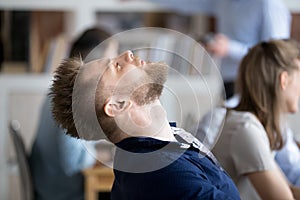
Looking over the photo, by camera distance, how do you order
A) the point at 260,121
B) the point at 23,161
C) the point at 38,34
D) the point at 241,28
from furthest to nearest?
the point at 38,34 < the point at 241,28 < the point at 23,161 < the point at 260,121

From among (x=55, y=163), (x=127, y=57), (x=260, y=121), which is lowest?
(x=55, y=163)

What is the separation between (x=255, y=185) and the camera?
6.24ft

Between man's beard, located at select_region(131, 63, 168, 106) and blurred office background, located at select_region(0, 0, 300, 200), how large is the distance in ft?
9.63

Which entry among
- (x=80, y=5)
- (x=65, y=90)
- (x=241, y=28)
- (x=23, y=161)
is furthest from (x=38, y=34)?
(x=65, y=90)

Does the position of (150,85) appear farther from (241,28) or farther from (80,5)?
(80,5)

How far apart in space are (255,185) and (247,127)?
17 centimetres

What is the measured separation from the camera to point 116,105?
1.25 meters

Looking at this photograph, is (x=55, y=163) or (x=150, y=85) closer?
(x=150, y=85)

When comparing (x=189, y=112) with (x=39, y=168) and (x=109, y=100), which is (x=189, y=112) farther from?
(x=39, y=168)

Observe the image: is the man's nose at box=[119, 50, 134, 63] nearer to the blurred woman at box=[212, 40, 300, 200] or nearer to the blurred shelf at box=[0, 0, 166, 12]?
the blurred woman at box=[212, 40, 300, 200]

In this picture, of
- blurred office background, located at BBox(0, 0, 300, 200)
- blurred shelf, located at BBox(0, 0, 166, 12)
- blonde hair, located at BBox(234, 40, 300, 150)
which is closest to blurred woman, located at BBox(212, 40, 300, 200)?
blonde hair, located at BBox(234, 40, 300, 150)

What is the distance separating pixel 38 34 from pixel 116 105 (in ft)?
10.6

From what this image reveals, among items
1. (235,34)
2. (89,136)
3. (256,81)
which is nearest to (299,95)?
(256,81)

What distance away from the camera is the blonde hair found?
2.02 m
